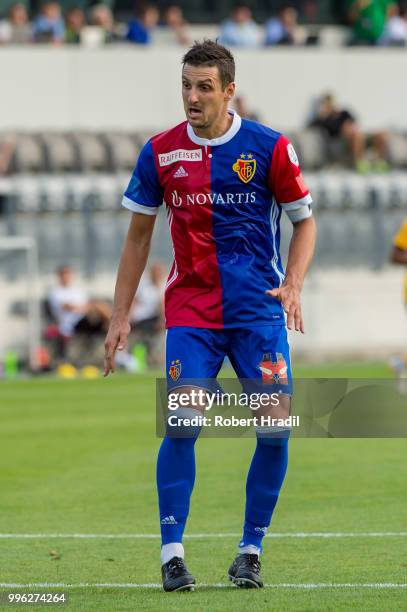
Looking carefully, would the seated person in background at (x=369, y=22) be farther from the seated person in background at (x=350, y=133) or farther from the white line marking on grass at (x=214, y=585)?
the white line marking on grass at (x=214, y=585)

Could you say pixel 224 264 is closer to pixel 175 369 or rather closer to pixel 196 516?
pixel 175 369

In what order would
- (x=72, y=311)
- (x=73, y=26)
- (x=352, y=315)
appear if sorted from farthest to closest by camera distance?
(x=73, y=26) → (x=352, y=315) → (x=72, y=311)

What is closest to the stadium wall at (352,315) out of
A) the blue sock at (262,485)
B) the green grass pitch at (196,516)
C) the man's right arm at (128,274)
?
the green grass pitch at (196,516)

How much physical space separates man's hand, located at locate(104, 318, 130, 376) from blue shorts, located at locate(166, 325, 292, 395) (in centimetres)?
26

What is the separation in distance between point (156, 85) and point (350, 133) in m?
3.83

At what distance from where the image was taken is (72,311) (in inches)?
912

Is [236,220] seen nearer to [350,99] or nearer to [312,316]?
[312,316]

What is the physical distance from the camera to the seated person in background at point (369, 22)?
29.8 meters

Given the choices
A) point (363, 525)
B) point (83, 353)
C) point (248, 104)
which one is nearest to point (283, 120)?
point (248, 104)

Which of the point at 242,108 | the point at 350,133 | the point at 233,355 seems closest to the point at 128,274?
the point at 233,355

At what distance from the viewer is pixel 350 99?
29.5m

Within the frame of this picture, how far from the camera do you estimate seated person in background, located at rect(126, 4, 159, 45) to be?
27875 millimetres

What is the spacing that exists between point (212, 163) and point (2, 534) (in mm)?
2925

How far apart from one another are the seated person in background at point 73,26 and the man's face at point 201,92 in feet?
Result: 70.3
